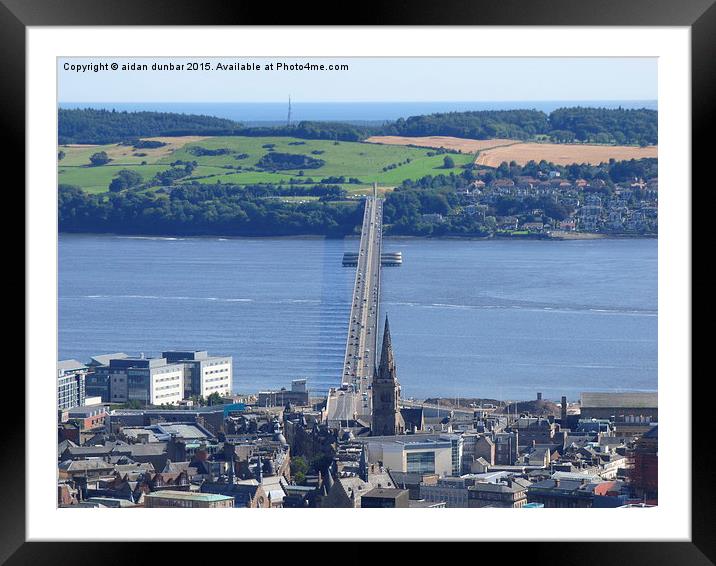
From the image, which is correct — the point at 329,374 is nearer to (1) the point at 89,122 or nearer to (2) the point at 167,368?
(2) the point at 167,368

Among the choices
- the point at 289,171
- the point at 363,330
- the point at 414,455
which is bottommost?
the point at 414,455

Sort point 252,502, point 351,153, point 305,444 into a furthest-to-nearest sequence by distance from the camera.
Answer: point 351,153 → point 305,444 → point 252,502

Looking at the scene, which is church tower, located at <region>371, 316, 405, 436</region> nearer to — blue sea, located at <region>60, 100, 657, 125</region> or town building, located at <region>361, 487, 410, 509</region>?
blue sea, located at <region>60, 100, 657, 125</region>

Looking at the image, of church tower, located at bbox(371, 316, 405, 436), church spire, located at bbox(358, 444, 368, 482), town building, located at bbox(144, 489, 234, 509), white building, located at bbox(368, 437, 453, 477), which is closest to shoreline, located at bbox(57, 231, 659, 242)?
church tower, located at bbox(371, 316, 405, 436)

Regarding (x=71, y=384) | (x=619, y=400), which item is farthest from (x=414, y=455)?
(x=71, y=384)
